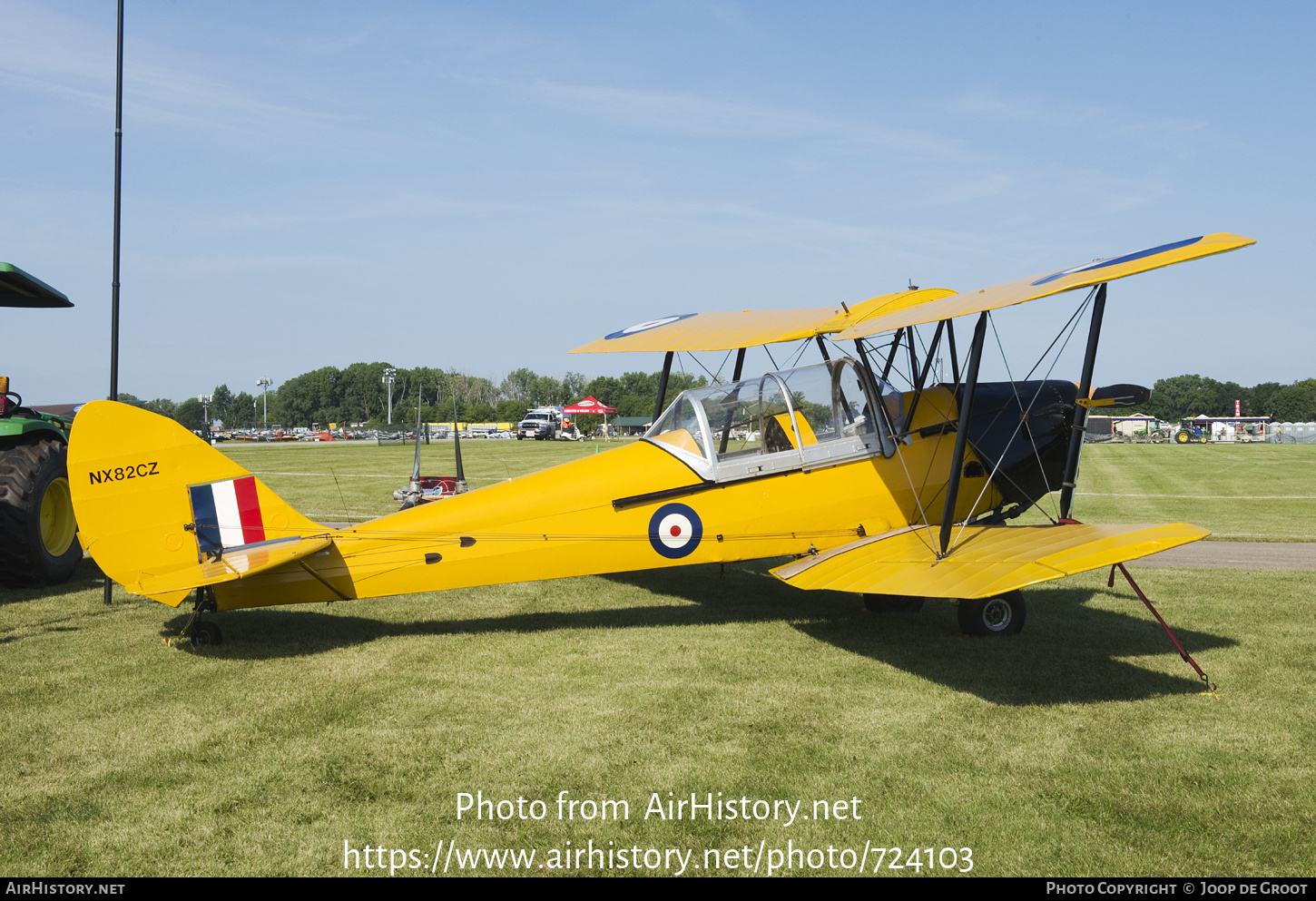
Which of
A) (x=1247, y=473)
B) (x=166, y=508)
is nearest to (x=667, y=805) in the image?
(x=166, y=508)

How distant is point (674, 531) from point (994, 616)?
2.55 metres

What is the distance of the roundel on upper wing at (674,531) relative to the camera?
22.0ft

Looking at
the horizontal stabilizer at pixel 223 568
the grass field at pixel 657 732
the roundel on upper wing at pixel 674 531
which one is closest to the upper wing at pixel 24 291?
the grass field at pixel 657 732

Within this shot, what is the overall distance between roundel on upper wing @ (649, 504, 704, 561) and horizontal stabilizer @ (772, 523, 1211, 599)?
0.79 metres

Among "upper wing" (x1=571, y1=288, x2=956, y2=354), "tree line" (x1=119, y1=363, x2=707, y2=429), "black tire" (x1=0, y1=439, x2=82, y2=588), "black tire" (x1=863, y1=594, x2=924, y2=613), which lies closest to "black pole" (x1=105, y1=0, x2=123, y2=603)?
"black tire" (x1=0, y1=439, x2=82, y2=588)

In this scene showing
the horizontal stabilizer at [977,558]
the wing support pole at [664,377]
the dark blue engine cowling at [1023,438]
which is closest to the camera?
the horizontal stabilizer at [977,558]

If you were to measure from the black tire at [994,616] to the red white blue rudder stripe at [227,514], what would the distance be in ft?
17.3

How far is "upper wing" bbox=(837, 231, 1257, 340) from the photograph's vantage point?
17.3 feet

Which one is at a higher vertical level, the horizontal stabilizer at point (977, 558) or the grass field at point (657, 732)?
the horizontal stabilizer at point (977, 558)

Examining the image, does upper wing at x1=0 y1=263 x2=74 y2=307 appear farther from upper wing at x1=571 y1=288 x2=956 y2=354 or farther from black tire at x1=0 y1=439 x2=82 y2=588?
upper wing at x1=571 y1=288 x2=956 y2=354

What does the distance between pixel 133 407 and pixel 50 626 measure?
2464mm

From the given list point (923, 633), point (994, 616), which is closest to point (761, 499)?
point (923, 633)

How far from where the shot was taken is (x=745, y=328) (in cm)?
805

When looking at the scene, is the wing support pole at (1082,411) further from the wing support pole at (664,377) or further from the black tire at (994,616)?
the wing support pole at (664,377)
